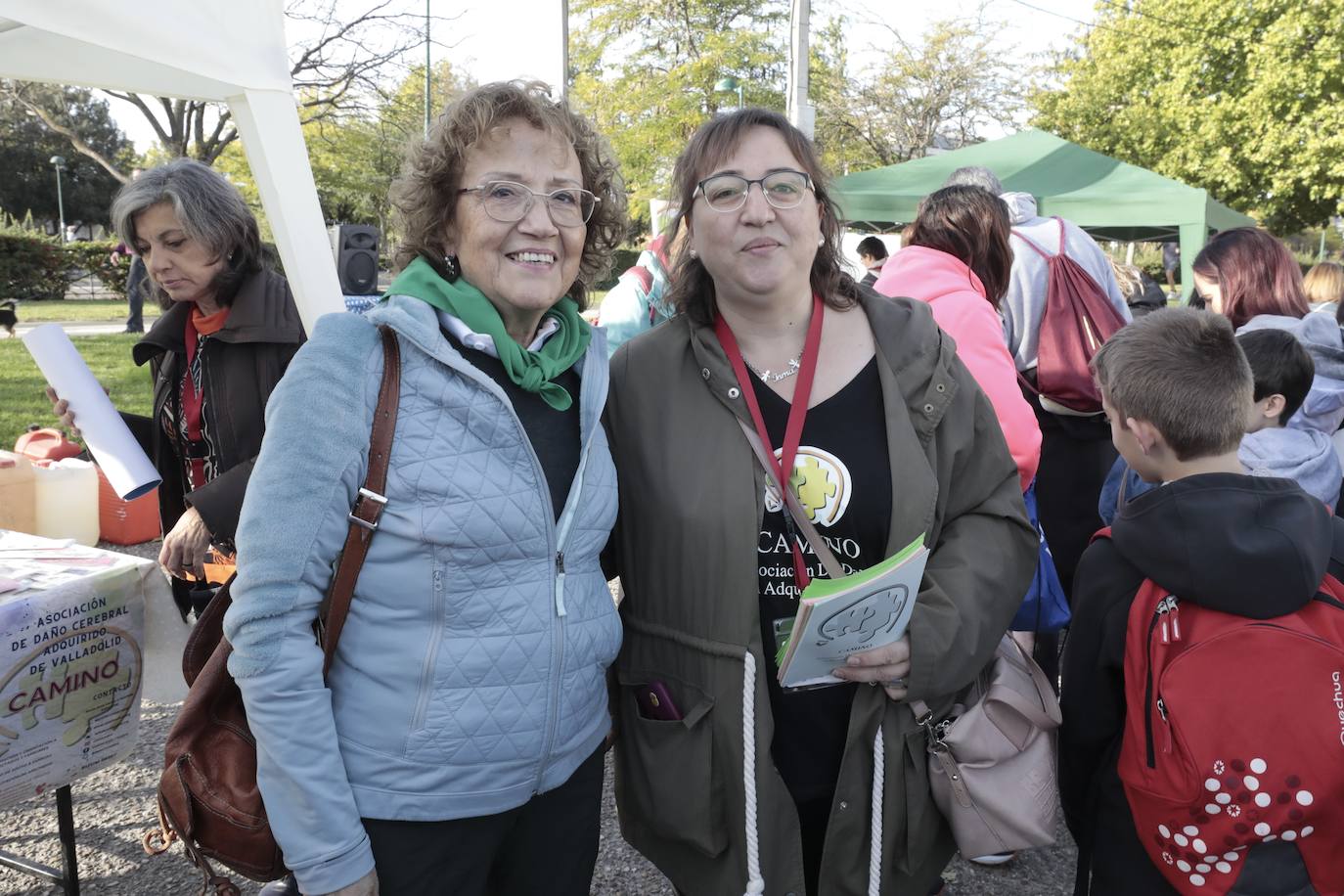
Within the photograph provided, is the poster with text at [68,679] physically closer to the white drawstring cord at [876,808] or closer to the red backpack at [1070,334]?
the white drawstring cord at [876,808]

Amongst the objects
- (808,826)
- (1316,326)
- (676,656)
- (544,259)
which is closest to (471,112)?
(544,259)

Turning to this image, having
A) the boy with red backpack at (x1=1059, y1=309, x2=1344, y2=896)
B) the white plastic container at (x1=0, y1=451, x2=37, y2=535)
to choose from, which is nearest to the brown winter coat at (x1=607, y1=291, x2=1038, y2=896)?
the boy with red backpack at (x1=1059, y1=309, x2=1344, y2=896)

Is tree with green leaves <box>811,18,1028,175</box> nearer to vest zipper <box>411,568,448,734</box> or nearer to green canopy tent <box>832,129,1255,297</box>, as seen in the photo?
green canopy tent <box>832,129,1255,297</box>

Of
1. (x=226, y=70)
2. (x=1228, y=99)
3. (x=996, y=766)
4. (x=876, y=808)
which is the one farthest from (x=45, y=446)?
(x=1228, y=99)

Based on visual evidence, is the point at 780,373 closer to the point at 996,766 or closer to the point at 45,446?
the point at 996,766

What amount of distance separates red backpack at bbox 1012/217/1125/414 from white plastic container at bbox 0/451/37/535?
5398 mm

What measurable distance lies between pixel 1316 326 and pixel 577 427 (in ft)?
10.0

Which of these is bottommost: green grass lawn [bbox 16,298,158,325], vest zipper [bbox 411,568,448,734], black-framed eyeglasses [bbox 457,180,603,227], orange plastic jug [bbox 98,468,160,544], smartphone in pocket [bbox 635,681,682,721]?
orange plastic jug [bbox 98,468,160,544]

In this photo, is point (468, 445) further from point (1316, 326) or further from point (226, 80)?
point (1316, 326)

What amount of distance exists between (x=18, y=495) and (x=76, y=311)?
1719 cm

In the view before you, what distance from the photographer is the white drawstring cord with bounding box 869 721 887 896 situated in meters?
1.68

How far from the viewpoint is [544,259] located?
1.65 m

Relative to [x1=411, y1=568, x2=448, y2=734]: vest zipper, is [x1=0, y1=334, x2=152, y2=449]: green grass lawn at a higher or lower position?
lower

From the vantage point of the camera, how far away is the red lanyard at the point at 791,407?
1.68m
